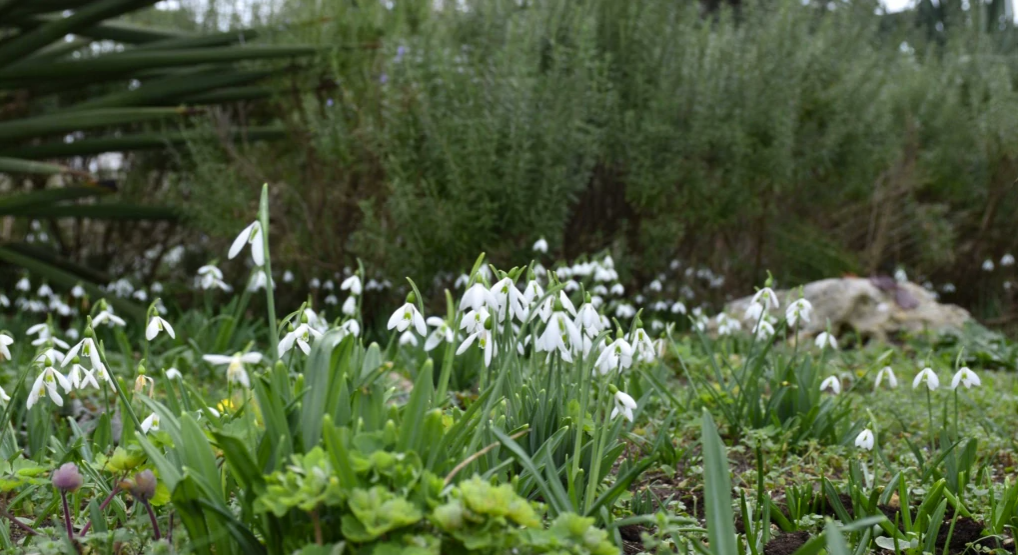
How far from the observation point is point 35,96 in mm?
5879

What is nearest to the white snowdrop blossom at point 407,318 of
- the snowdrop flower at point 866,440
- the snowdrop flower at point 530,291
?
the snowdrop flower at point 530,291

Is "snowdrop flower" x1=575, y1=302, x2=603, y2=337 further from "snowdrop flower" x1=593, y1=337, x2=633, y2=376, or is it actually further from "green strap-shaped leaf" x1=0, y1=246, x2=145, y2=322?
"green strap-shaped leaf" x1=0, y1=246, x2=145, y2=322

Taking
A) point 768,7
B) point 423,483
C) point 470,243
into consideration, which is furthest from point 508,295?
point 768,7

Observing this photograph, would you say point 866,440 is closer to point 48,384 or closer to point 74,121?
point 48,384

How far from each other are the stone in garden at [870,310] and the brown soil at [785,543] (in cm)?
351

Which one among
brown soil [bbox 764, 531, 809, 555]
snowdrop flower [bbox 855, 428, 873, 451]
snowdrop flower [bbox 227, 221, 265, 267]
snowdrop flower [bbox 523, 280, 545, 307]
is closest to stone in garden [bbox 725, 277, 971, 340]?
snowdrop flower [bbox 855, 428, 873, 451]

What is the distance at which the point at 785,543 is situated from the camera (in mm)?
2018

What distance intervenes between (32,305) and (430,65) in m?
2.68

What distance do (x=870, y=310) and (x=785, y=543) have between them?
4171 millimetres

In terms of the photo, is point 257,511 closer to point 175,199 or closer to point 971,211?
point 175,199

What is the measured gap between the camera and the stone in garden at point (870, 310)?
18.5ft

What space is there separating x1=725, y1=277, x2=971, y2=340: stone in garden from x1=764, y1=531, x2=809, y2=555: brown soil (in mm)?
3511

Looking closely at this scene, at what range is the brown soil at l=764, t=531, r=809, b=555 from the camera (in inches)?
78.0

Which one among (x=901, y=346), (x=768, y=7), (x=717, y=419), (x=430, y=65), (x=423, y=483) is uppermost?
(x=768, y=7)
